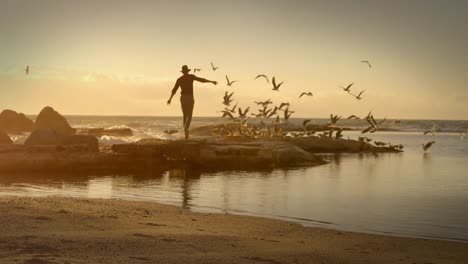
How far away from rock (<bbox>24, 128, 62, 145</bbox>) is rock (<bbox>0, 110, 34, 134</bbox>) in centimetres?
4682

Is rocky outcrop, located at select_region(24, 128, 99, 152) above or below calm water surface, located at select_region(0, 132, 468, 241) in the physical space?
above

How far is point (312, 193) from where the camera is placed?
54.4 feet

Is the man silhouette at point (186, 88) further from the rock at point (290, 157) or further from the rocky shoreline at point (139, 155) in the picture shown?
the rock at point (290, 157)

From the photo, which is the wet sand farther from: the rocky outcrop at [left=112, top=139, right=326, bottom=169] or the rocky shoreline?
the rocky outcrop at [left=112, top=139, right=326, bottom=169]

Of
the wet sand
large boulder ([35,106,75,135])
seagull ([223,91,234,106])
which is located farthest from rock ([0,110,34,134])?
the wet sand

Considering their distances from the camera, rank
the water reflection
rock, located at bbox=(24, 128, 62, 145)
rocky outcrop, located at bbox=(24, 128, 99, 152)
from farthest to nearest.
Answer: rock, located at bbox=(24, 128, 62, 145)
rocky outcrop, located at bbox=(24, 128, 99, 152)
the water reflection

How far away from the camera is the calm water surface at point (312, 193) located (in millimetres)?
12023

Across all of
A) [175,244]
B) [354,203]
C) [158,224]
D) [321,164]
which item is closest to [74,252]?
[175,244]

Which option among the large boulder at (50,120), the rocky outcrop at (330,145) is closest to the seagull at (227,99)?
the rocky outcrop at (330,145)

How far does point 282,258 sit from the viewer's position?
25.4 feet

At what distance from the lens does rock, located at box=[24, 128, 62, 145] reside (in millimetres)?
25922

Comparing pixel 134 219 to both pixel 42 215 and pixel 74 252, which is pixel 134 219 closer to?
pixel 42 215

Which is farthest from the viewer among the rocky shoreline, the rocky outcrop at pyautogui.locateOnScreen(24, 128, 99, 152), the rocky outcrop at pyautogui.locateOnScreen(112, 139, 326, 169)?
the rocky outcrop at pyautogui.locateOnScreen(24, 128, 99, 152)

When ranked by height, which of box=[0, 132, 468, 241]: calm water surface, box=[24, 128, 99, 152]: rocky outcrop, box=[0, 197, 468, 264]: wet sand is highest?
box=[24, 128, 99, 152]: rocky outcrop
